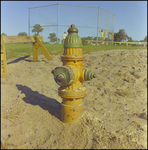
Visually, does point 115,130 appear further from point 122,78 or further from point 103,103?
point 122,78

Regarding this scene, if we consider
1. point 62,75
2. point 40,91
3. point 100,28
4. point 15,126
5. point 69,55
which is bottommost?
point 15,126

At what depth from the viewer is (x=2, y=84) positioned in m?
3.27

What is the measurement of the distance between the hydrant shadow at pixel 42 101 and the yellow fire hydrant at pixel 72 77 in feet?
0.94

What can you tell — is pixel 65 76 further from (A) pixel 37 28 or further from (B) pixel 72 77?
(A) pixel 37 28

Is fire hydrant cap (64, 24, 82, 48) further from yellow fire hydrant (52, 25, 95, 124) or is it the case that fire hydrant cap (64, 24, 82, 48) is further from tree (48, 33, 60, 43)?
tree (48, 33, 60, 43)

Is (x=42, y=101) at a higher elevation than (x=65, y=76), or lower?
lower

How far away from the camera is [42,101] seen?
2996 millimetres

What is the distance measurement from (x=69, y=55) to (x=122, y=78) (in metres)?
2.50

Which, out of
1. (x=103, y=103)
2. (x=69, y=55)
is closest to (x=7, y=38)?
(x=69, y=55)

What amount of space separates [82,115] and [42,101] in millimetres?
808

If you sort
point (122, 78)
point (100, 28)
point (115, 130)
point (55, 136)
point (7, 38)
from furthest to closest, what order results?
point (100, 28)
point (122, 78)
point (7, 38)
point (115, 130)
point (55, 136)

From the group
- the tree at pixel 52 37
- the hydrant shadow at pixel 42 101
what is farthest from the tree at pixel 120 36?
the hydrant shadow at pixel 42 101

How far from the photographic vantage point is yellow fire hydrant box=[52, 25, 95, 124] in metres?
2.33

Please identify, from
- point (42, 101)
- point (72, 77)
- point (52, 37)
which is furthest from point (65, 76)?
point (52, 37)
